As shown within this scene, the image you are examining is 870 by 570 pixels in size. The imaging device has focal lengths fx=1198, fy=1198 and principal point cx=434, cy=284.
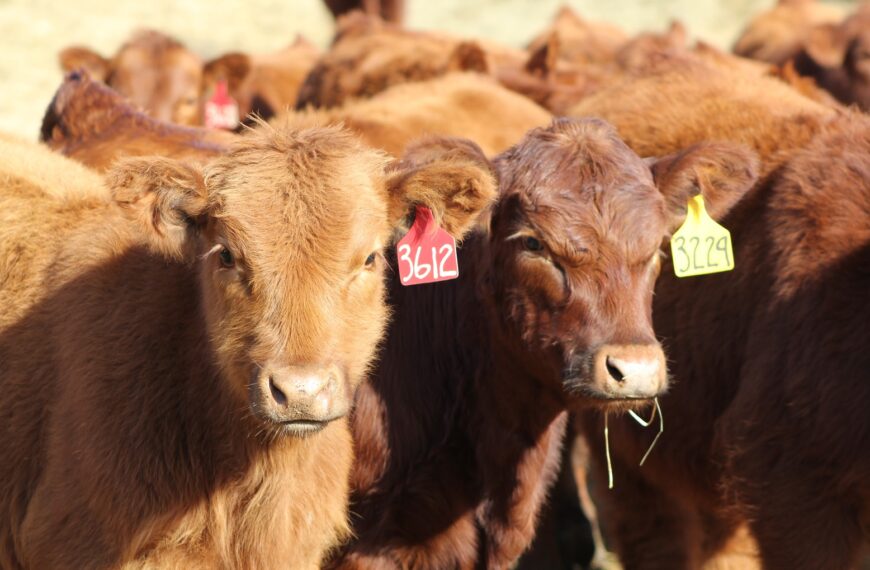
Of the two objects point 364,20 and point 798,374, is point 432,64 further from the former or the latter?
point 798,374

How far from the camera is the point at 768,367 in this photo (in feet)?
15.3

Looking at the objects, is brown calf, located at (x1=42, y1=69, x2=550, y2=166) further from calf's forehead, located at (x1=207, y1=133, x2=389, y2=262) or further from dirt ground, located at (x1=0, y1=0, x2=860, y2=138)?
dirt ground, located at (x1=0, y1=0, x2=860, y2=138)

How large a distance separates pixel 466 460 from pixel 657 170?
1.38 m

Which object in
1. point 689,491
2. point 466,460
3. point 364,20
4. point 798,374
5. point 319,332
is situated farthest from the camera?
point 364,20

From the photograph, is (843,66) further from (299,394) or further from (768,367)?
(299,394)

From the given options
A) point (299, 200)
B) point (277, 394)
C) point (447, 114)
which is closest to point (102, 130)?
point (447, 114)

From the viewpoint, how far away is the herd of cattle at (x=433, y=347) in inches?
149

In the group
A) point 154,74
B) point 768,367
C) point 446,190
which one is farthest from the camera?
point 154,74

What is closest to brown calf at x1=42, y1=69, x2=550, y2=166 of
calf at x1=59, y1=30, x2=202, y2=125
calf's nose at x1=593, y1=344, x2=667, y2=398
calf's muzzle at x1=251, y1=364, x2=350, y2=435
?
calf's nose at x1=593, y1=344, x2=667, y2=398

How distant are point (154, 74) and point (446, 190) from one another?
7.36 metres

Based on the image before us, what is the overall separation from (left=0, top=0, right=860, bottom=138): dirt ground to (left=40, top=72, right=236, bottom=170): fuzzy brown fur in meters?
7.41

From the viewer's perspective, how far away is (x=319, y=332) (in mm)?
3580

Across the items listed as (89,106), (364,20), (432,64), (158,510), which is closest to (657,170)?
(158,510)

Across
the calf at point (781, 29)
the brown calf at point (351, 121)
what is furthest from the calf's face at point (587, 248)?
the calf at point (781, 29)
